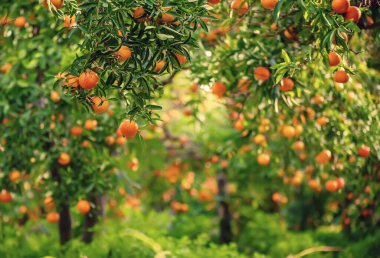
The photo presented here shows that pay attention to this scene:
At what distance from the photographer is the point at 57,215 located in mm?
4535

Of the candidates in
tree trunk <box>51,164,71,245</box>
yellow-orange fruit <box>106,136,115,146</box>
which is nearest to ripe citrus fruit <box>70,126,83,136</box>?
yellow-orange fruit <box>106,136,115,146</box>

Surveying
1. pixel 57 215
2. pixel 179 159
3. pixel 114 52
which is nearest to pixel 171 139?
pixel 179 159

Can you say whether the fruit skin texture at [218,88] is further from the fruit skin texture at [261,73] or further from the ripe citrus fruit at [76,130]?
the ripe citrus fruit at [76,130]

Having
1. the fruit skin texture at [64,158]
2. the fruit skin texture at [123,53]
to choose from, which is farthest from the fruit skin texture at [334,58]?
the fruit skin texture at [64,158]

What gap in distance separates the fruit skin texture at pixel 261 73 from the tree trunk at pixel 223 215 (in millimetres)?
3664

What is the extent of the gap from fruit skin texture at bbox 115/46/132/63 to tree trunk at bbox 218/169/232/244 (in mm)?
4532

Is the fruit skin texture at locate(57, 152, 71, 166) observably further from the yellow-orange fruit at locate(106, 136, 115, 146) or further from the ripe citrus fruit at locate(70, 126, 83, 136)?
the yellow-orange fruit at locate(106, 136, 115, 146)

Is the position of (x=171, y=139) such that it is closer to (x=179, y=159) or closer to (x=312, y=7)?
(x=179, y=159)

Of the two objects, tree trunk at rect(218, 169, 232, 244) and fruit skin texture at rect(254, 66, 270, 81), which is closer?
fruit skin texture at rect(254, 66, 270, 81)

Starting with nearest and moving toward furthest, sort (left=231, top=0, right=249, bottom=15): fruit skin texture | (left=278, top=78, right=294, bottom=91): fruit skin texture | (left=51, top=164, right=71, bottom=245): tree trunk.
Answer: (left=231, top=0, right=249, bottom=15): fruit skin texture, (left=278, top=78, right=294, bottom=91): fruit skin texture, (left=51, top=164, right=71, bottom=245): tree trunk

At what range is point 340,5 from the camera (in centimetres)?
249

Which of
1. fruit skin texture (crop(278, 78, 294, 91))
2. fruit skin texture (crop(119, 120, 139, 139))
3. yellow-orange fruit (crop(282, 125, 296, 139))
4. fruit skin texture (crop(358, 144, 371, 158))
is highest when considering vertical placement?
fruit skin texture (crop(119, 120, 139, 139))

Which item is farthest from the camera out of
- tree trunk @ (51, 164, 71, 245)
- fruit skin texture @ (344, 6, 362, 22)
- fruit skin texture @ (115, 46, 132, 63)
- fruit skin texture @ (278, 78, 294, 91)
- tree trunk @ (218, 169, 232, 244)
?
tree trunk @ (218, 169, 232, 244)

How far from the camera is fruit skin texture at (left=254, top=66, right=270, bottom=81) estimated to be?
3.28 m
